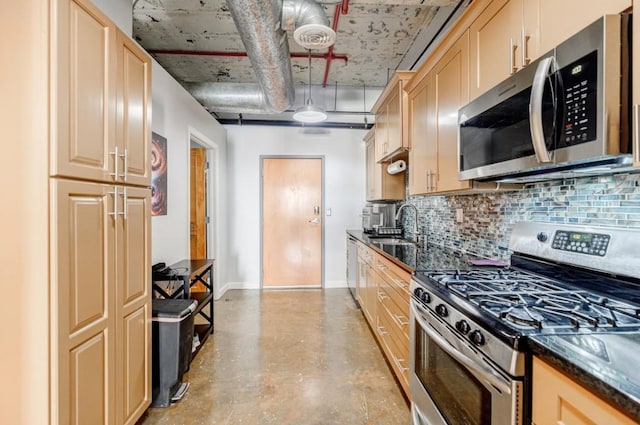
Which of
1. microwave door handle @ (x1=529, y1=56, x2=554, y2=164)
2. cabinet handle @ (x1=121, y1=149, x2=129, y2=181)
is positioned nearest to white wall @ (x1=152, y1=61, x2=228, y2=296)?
cabinet handle @ (x1=121, y1=149, x2=129, y2=181)

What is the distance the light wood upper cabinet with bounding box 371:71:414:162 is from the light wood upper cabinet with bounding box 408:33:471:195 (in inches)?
3.7

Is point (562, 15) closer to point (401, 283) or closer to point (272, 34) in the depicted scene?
point (401, 283)

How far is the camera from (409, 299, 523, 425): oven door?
38.0 inches

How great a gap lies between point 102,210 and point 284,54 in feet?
6.12

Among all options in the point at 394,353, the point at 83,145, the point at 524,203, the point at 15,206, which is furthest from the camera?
the point at 394,353

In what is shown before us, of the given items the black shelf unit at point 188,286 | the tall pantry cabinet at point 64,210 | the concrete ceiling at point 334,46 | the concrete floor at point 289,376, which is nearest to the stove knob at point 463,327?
the concrete floor at point 289,376

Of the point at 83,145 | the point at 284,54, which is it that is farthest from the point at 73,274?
the point at 284,54

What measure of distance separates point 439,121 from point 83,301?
224cm

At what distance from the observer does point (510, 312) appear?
1031 millimetres

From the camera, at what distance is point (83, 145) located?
134cm

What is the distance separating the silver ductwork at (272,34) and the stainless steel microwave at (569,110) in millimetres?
1306

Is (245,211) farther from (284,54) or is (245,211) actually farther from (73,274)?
(73,274)

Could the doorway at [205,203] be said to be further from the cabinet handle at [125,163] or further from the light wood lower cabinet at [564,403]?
the light wood lower cabinet at [564,403]

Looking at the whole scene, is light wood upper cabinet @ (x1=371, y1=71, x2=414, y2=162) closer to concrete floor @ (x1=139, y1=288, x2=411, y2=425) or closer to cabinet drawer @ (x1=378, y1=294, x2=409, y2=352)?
cabinet drawer @ (x1=378, y1=294, x2=409, y2=352)
